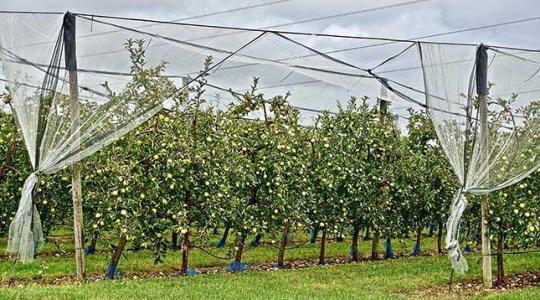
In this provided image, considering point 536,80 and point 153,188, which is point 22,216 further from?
point 536,80

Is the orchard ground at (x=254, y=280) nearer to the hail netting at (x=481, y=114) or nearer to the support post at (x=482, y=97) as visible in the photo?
the support post at (x=482, y=97)

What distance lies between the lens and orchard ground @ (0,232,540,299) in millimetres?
7699

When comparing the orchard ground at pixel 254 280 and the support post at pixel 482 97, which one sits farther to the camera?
the support post at pixel 482 97

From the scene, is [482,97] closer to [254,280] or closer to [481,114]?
[481,114]

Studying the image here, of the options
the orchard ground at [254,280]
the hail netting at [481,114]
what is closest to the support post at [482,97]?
the hail netting at [481,114]

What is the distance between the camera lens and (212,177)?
32.3ft

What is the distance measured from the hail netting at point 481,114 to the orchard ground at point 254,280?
1.23 metres

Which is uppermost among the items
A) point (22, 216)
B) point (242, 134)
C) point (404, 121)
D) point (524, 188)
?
point (404, 121)

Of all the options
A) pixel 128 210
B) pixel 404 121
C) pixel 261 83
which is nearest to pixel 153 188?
pixel 128 210

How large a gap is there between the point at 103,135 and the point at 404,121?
858 centimetres

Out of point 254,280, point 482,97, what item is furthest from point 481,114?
point 254,280

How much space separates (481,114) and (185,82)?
3.76 meters

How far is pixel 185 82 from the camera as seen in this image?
911cm

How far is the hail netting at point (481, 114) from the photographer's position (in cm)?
822
